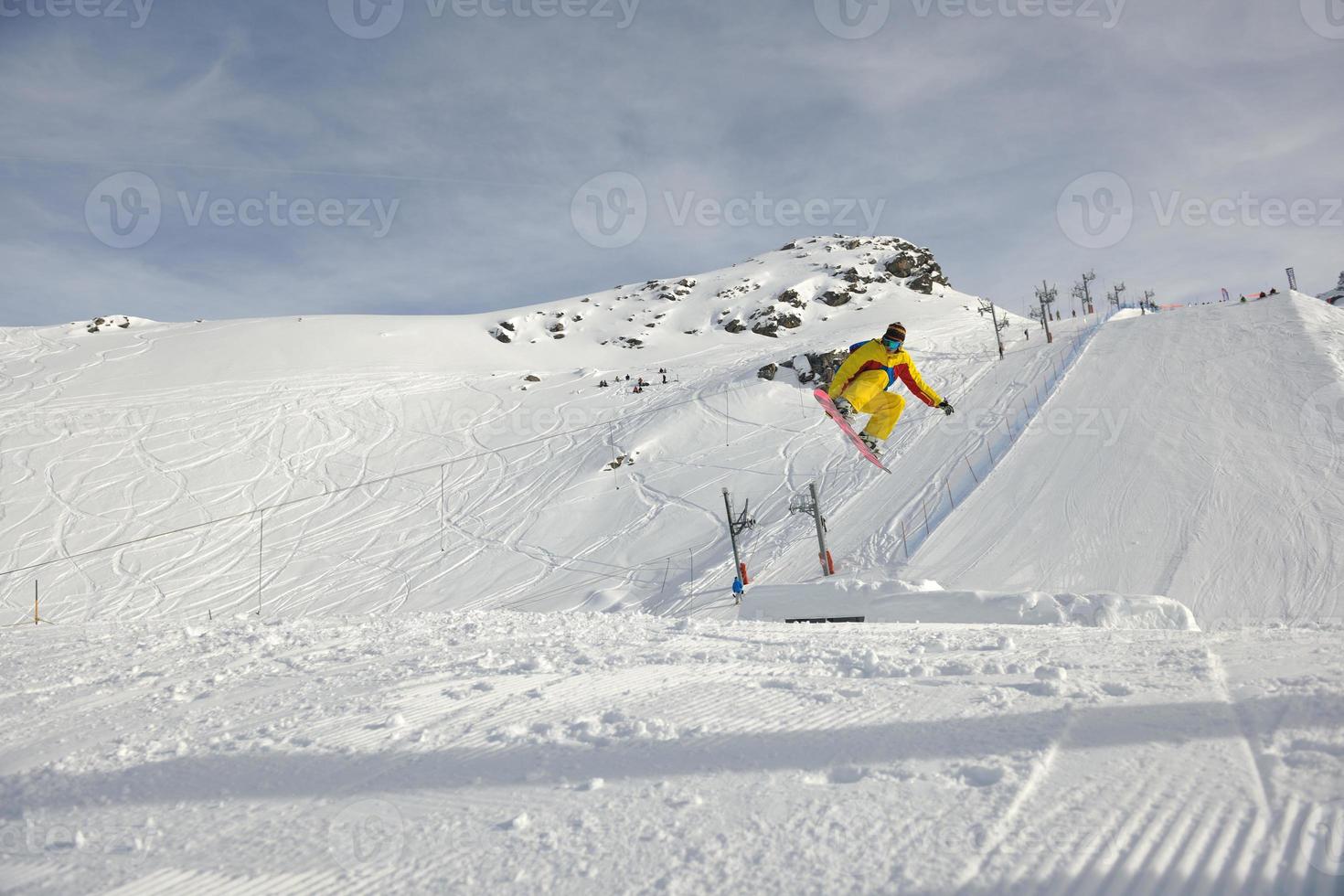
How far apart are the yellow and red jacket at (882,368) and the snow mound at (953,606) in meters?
2.86

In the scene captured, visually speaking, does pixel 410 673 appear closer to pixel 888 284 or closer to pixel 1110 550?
pixel 1110 550

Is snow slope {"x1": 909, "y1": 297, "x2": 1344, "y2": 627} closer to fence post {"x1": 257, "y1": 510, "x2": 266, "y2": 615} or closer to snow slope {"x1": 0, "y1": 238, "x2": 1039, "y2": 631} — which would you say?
snow slope {"x1": 0, "y1": 238, "x2": 1039, "y2": 631}

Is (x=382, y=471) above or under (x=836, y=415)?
under

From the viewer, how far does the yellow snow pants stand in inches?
395

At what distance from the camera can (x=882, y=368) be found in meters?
9.96

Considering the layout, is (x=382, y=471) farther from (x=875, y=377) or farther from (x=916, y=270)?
(x=916, y=270)

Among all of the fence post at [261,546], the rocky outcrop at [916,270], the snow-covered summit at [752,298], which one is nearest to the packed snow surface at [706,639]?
the fence post at [261,546]

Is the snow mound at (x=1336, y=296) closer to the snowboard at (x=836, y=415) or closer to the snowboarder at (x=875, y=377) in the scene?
the snowboard at (x=836, y=415)

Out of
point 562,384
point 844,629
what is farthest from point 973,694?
point 562,384

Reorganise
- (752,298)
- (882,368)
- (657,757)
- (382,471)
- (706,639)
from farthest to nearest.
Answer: (752,298)
(382,471)
(882,368)
(706,639)
(657,757)

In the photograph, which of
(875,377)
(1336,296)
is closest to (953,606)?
(875,377)

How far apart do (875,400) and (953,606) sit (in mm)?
3202

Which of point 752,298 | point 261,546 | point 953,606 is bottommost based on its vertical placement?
point 261,546

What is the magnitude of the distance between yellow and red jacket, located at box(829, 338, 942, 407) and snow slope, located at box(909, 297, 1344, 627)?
18.9 ft
